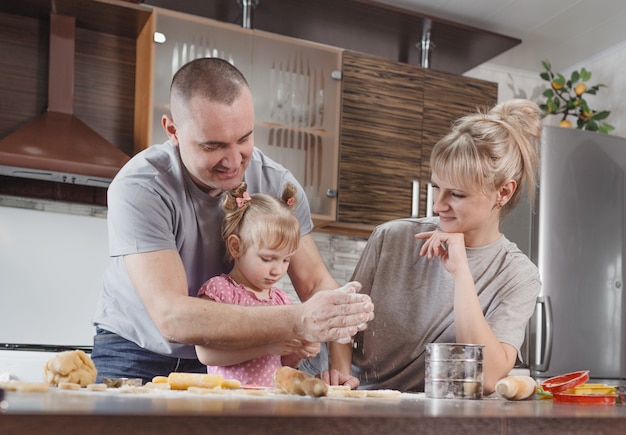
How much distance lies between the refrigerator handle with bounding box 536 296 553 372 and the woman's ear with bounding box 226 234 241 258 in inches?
93.6

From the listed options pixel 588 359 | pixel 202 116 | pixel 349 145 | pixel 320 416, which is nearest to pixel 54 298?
pixel 349 145

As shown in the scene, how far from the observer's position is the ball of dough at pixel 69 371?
46.8 inches

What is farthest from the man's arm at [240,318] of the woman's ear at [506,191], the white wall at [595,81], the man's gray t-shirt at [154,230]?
the white wall at [595,81]

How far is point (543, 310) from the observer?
3.88 metres

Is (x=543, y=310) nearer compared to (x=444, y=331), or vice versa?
(x=444, y=331)

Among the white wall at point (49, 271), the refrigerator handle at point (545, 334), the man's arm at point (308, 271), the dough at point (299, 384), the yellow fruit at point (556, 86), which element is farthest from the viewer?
the yellow fruit at point (556, 86)

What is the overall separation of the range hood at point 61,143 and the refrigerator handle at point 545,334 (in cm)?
212

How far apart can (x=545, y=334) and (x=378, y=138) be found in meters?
1.29

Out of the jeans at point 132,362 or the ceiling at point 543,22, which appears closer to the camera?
the jeans at point 132,362

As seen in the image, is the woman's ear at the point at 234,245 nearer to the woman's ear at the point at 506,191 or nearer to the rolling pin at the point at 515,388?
the woman's ear at the point at 506,191

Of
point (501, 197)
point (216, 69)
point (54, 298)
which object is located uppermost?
point (216, 69)

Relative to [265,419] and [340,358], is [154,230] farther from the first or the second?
[265,419]

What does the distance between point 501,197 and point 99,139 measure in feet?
6.82

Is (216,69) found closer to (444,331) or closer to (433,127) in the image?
(444,331)
